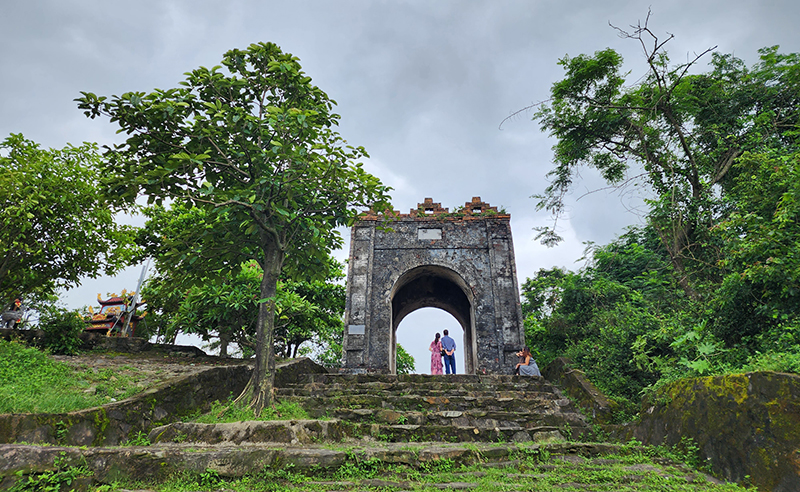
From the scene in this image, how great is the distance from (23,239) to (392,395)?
33.0ft

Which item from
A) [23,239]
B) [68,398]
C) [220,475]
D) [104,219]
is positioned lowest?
[220,475]

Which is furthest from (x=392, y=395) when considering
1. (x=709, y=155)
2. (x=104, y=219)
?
(x=104, y=219)

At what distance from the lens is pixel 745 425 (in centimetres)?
346

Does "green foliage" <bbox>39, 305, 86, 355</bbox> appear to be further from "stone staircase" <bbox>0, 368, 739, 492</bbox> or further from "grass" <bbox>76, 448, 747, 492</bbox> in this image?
"grass" <bbox>76, 448, 747, 492</bbox>

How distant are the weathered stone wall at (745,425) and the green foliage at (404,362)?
27785mm

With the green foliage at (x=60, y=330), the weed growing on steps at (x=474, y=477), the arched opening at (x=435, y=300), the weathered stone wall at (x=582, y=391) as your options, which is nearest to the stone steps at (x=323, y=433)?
the weed growing on steps at (x=474, y=477)

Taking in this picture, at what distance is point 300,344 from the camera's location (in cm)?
2102

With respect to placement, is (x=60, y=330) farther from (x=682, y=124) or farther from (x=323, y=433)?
(x=682, y=124)

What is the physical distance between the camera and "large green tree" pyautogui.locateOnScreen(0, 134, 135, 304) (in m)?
Result: 9.10

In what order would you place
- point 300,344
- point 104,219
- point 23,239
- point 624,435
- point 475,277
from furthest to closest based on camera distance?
1. point 300,344
2. point 475,277
3. point 104,219
4. point 23,239
5. point 624,435

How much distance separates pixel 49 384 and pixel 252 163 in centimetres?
446

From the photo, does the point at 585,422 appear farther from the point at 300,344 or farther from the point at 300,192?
the point at 300,344

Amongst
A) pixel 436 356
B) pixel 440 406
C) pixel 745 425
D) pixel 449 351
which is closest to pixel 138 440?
pixel 440 406

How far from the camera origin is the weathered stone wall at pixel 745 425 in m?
3.09
